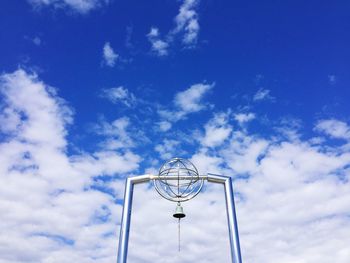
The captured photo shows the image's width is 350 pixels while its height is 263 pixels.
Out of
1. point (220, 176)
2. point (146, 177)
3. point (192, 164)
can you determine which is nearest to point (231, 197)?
point (220, 176)

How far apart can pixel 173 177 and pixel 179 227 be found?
2746 mm

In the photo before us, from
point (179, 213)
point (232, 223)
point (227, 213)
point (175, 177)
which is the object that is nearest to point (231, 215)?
point (227, 213)

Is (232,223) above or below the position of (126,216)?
below

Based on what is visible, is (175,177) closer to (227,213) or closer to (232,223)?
(227,213)

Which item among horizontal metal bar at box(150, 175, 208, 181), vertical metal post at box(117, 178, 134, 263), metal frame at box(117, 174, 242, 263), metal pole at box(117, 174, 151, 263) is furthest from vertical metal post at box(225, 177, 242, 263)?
vertical metal post at box(117, 178, 134, 263)

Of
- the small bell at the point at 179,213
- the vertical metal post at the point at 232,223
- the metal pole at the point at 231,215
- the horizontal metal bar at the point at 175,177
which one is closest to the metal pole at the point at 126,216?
the horizontal metal bar at the point at 175,177

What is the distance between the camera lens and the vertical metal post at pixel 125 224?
18.0m

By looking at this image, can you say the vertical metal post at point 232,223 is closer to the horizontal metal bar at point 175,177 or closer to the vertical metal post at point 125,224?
the horizontal metal bar at point 175,177

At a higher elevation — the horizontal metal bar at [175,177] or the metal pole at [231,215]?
the horizontal metal bar at [175,177]

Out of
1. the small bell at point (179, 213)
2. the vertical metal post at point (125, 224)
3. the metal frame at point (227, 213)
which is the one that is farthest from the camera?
the small bell at point (179, 213)

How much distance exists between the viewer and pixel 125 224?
18.8 m

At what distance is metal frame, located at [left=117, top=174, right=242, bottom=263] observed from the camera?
18.1 meters

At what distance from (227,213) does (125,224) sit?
17.0ft

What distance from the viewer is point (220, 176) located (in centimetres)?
2056
